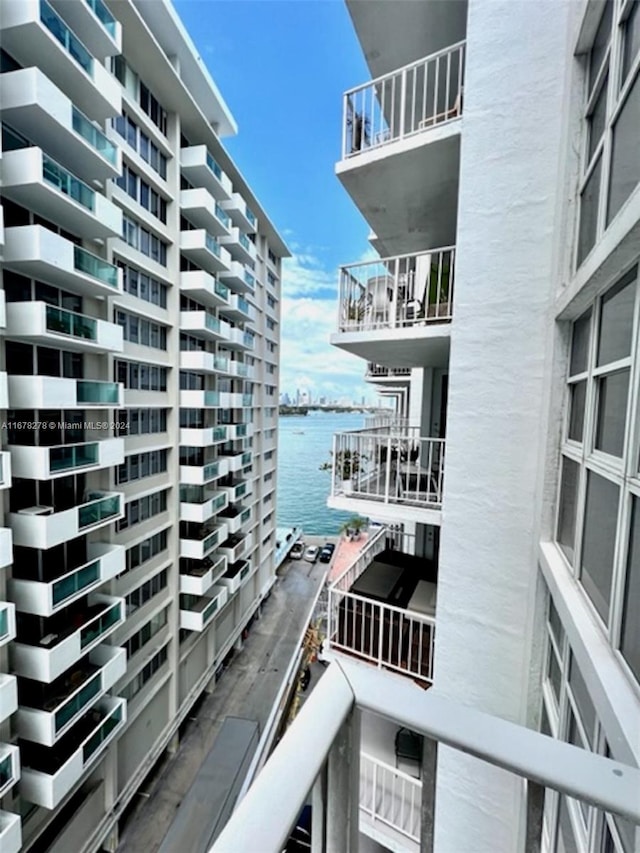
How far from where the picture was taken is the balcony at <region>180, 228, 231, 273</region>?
11016mm

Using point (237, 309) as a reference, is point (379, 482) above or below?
below

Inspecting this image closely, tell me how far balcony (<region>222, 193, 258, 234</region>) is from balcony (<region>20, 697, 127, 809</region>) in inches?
581

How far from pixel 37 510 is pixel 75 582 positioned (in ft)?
5.04

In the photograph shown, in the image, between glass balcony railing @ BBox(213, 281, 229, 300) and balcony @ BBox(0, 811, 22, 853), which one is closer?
balcony @ BBox(0, 811, 22, 853)

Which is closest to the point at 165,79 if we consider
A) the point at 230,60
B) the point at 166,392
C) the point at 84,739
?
the point at 230,60

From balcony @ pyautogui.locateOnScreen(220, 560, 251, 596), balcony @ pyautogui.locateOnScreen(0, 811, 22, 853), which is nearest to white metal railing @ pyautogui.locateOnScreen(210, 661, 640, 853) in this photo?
balcony @ pyautogui.locateOnScreen(0, 811, 22, 853)

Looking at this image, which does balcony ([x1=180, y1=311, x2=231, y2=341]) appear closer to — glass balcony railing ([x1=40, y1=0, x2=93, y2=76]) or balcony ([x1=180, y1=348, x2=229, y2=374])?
balcony ([x1=180, y1=348, x2=229, y2=374])

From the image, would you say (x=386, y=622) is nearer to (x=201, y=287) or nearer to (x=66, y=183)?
(x=66, y=183)

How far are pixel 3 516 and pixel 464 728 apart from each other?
26.1 feet

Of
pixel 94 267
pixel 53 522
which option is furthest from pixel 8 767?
pixel 94 267

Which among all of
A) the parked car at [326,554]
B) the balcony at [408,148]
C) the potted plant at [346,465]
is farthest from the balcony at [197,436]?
the parked car at [326,554]

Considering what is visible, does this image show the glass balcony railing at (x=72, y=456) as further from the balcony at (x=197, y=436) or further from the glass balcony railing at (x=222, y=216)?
the glass balcony railing at (x=222, y=216)

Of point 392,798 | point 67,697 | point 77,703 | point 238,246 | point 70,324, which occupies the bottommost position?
point 77,703

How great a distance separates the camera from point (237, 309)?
14.2 metres
